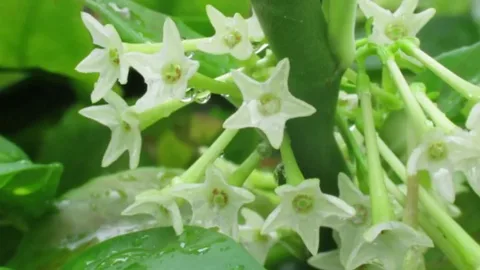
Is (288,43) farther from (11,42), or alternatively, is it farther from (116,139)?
(11,42)

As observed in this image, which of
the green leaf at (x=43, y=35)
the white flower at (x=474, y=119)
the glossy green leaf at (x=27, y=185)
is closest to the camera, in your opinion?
the white flower at (x=474, y=119)

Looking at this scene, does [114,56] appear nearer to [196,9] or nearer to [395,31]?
[395,31]

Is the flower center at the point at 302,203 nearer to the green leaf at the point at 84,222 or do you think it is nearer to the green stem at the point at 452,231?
the green stem at the point at 452,231

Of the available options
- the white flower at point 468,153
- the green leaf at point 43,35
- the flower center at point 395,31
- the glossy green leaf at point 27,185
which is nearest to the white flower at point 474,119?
the white flower at point 468,153

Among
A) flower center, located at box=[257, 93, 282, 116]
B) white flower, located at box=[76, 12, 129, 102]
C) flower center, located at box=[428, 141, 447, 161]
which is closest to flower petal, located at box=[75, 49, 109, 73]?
white flower, located at box=[76, 12, 129, 102]

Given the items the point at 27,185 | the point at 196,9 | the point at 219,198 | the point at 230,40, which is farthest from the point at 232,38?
the point at 196,9

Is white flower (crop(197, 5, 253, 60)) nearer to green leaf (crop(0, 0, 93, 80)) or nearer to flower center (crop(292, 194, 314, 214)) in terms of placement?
flower center (crop(292, 194, 314, 214))
